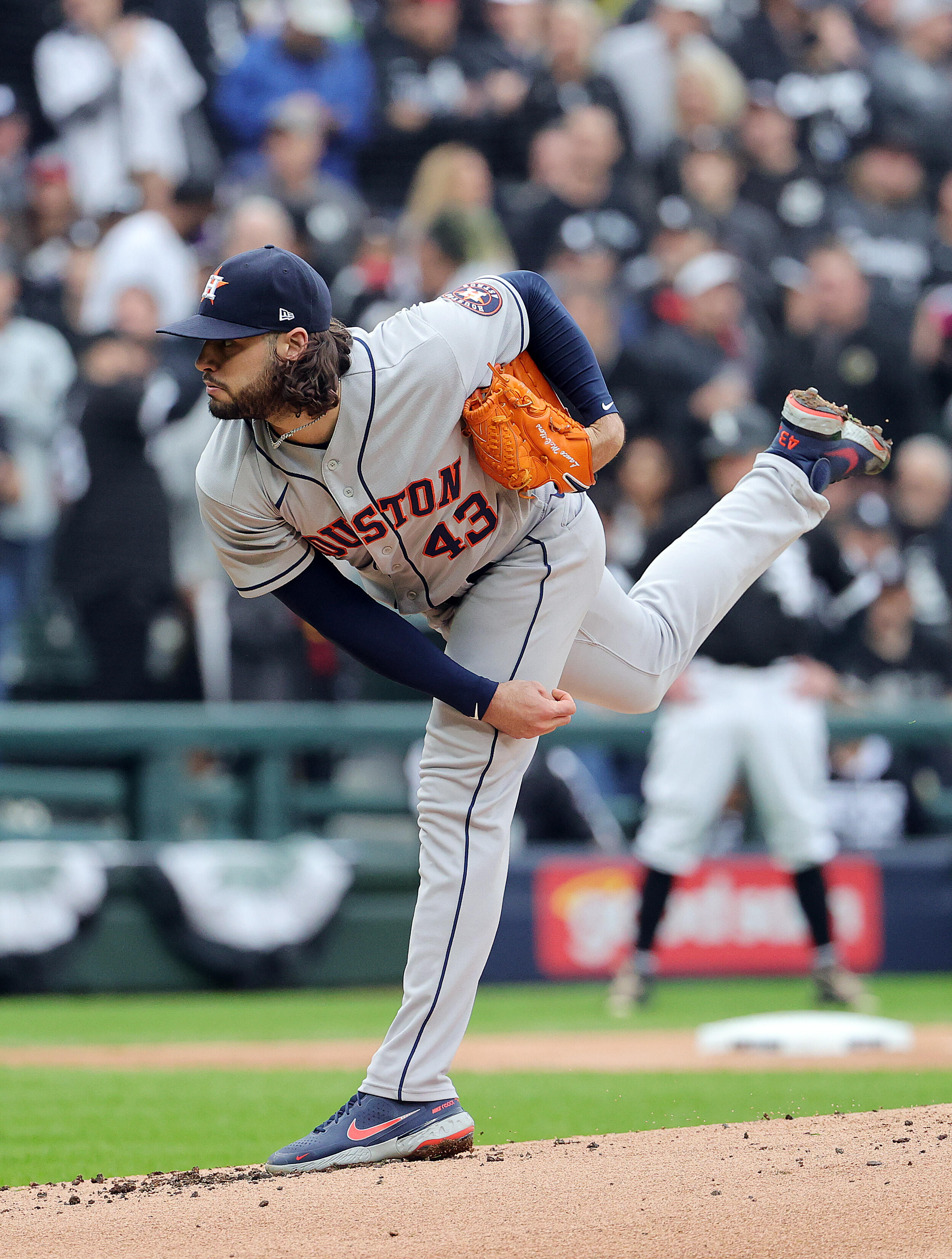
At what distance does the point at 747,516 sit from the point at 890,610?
4.90 m

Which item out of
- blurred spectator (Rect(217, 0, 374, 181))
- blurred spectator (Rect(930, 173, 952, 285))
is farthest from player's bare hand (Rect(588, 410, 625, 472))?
blurred spectator (Rect(930, 173, 952, 285))

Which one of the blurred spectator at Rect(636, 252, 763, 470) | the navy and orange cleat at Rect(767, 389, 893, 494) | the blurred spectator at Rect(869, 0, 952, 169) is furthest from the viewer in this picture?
the blurred spectator at Rect(869, 0, 952, 169)

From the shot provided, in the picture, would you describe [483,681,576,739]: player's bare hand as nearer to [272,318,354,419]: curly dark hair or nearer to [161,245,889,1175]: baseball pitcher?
[161,245,889,1175]: baseball pitcher

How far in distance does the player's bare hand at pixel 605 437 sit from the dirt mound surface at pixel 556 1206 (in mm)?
1407

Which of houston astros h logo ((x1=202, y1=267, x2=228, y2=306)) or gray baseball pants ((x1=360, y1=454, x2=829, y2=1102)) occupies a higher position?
houston astros h logo ((x1=202, y1=267, x2=228, y2=306))

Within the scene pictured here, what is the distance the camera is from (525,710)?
3.35m

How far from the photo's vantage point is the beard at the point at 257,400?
318cm

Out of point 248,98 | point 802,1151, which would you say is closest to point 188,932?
point 802,1151

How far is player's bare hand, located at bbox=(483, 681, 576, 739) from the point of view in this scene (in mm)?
3350

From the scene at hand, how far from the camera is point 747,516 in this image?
3.88 m

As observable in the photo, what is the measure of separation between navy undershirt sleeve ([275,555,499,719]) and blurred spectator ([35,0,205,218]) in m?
6.33

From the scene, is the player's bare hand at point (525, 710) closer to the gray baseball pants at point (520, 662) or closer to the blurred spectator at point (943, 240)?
the gray baseball pants at point (520, 662)

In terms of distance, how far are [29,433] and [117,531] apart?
30.8 inches

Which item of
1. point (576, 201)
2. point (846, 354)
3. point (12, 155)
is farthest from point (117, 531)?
point (846, 354)
